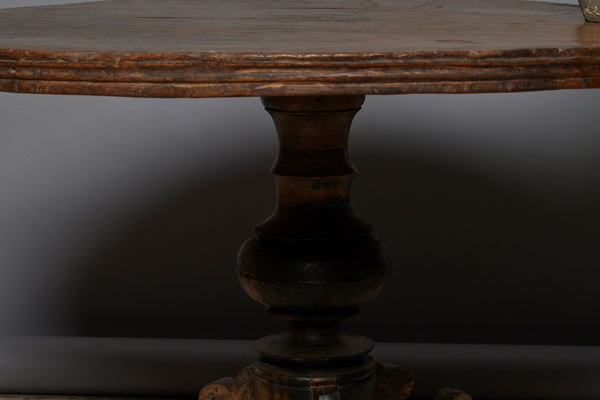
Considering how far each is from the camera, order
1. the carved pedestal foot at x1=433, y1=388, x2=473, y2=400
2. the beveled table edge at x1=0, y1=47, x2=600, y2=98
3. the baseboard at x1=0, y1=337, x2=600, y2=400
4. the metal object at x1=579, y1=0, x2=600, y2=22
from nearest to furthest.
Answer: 1. the beveled table edge at x1=0, y1=47, x2=600, y2=98
2. the metal object at x1=579, y1=0, x2=600, y2=22
3. the carved pedestal foot at x1=433, y1=388, x2=473, y2=400
4. the baseboard at x1=0, y1=337, x2=600, y2=400

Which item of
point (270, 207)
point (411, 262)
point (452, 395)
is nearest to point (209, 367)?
point (270, 207)

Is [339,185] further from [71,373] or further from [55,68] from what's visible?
[71,373]

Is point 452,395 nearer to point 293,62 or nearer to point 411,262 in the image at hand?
point 411,262

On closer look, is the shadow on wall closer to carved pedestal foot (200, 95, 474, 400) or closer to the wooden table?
the wooden table

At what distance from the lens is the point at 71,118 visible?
1992 millimetres

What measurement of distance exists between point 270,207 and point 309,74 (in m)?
1.19

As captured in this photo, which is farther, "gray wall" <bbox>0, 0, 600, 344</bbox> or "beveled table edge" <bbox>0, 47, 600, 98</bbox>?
"gray wall" <bbox>0, 0, 600, 344</bbox>

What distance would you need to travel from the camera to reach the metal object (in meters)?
1.27

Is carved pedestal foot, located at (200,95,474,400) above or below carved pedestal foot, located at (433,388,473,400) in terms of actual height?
above

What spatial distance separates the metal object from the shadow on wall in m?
0.71

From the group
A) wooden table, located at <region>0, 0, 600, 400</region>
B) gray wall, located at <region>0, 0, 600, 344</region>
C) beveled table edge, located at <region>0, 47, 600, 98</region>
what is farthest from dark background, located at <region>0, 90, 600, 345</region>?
beveled table edge, located at <region>0, 47, 600, 98</region>

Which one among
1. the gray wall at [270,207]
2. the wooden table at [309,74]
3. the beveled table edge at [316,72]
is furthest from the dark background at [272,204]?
the beveled table edge at [316,72]

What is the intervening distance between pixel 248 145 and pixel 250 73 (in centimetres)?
118

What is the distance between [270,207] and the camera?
78.5 inches
